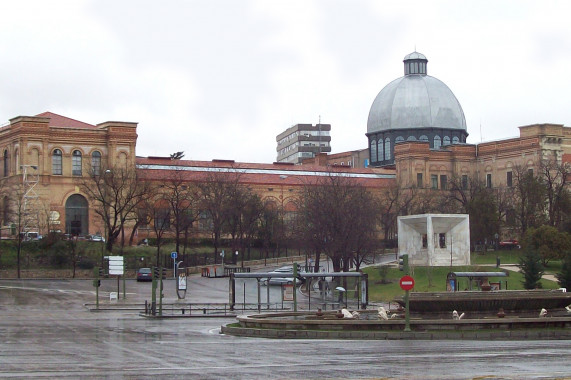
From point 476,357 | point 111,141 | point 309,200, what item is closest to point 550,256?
point 309,200

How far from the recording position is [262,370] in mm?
23562

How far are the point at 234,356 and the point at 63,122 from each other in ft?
273

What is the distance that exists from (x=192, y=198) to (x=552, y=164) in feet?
130

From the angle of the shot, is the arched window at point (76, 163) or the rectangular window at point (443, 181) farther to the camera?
the rectangular window at point (443, 181)

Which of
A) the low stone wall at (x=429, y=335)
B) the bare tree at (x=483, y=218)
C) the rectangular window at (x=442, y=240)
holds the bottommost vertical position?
the low stone wall at (x=429, y=335)

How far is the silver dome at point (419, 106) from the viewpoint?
430ft

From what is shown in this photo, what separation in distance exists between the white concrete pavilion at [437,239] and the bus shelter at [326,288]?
35.2ft

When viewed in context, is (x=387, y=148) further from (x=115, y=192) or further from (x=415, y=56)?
(x=115, y=192)

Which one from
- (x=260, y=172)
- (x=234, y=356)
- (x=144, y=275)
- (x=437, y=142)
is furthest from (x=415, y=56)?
(x=234, y=356)

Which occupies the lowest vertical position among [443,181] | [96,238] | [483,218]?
[96,238]

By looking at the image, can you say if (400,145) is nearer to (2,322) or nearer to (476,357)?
(2,322)

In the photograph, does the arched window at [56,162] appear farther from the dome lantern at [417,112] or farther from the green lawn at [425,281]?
the dome lantern at [417,112]

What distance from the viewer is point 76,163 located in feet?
341

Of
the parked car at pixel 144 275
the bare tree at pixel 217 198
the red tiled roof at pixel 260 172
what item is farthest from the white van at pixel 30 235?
the bare tree at pixel 217 198
